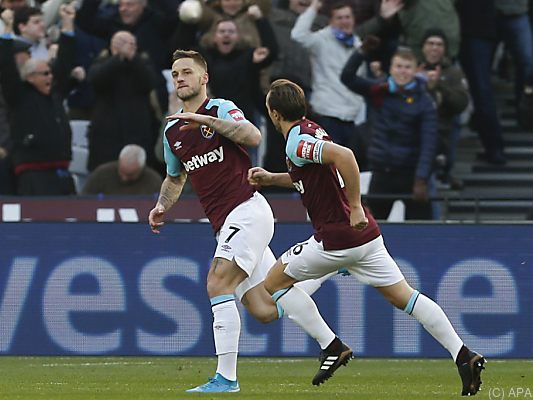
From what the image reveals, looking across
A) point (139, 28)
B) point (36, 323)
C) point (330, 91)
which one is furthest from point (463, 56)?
point (36, 323)

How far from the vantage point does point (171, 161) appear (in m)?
10.9

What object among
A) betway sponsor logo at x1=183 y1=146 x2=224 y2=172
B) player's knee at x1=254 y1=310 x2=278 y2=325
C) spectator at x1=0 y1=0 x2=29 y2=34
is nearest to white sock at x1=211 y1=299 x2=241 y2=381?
player's knee at x1=254 y1=310 x2=278 y2=325

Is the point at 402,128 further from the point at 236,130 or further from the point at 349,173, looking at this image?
the point at 349,173

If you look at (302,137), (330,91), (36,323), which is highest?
(302,137)

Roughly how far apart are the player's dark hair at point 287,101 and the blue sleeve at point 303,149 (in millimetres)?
140

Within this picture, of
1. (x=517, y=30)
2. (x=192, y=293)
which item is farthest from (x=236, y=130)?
(x=517, y=30)

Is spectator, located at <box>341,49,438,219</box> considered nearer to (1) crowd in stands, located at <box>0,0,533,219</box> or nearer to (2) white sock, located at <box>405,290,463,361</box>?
(1) crowd in stands, located at <box>0,0,533,219</box>

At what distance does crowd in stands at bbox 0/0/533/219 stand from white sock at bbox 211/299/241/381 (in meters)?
5.16

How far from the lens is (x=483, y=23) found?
1725 centimetres

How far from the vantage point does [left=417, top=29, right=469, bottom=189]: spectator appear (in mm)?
16406

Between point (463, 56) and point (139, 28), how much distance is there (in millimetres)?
3767

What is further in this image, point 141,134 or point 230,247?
point 141,134

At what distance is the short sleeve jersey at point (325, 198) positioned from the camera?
9.98m

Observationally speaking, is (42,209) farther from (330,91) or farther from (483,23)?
(483,23)
